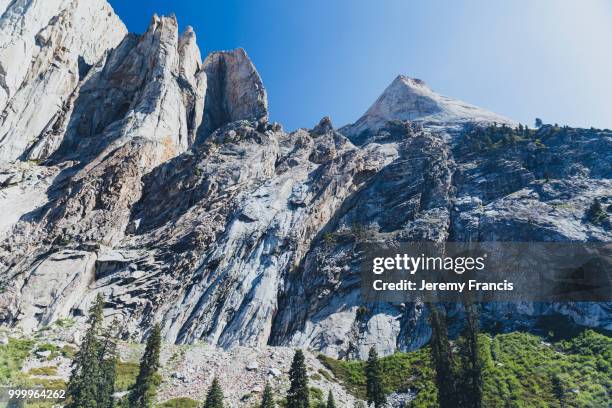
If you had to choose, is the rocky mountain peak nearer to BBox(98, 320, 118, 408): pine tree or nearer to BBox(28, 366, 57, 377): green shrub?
BBox(98, 320, 118, 408): pine tree

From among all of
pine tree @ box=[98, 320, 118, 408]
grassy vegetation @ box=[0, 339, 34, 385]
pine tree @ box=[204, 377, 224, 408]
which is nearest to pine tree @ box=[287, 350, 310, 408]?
pine tree @ box=[204, 377, 224, 408]

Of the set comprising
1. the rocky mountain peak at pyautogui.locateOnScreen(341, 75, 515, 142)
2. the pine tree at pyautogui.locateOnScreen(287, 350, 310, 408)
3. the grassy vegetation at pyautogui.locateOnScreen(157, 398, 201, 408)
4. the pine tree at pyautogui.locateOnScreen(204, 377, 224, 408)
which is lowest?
the grassy vegetation at pyautogui.locateOnScreen(157, 398, 201, 408)

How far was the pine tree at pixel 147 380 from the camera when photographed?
45031mm

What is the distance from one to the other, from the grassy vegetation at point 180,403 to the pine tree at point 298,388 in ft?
30.8

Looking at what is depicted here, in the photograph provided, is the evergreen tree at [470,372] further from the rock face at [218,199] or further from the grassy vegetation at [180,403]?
the grassy vegetation at [180,403]

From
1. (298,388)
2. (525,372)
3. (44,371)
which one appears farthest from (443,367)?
(44,371)

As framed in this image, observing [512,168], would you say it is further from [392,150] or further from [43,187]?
[43,187]

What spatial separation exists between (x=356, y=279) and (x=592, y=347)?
104 ft

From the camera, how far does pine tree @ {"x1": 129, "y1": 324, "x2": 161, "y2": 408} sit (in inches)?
1773

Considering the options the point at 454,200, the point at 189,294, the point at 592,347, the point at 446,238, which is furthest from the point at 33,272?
the point at 592,347

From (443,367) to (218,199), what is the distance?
55001 millimetres

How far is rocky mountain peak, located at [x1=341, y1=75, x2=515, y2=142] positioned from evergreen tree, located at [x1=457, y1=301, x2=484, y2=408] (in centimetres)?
9463

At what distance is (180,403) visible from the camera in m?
47.4

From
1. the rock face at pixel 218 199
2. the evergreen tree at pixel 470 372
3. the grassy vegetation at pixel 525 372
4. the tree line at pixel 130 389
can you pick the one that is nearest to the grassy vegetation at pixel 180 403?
the tree line at pixel 130 389
